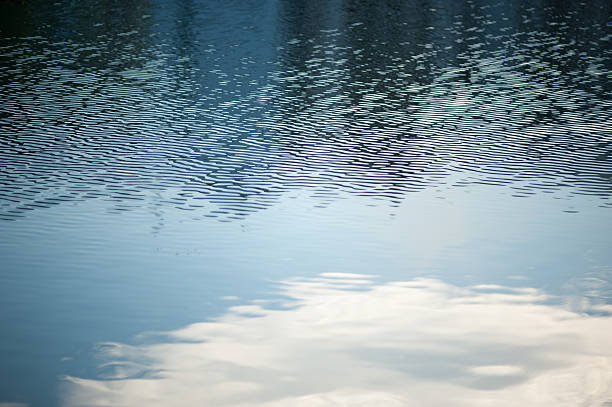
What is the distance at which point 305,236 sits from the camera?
372 inches

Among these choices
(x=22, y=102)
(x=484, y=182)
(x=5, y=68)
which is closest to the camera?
(x=484, y=182)

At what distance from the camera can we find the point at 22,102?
16281 mm

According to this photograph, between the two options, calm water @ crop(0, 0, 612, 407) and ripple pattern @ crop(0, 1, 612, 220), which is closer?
calm water @ crop(0, 0, 612, 407)

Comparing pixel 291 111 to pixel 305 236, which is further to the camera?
pixel 291 111

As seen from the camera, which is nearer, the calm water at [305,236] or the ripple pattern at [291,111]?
the calm water at [305,236]

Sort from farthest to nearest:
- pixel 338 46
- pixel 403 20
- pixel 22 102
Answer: pixel 403 20
pixel 338 46
pixel 22 102

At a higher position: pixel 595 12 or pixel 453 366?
pixel 453 366

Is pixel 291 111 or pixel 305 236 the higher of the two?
pixel 305 236

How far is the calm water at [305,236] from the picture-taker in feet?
21.6

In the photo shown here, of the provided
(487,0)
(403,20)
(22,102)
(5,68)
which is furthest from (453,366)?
(487,0)

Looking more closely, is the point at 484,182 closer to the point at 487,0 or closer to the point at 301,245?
the point at 301,245

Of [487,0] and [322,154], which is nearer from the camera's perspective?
[322,154]

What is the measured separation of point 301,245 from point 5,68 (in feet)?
43.1

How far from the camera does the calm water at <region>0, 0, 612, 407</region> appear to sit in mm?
6570
